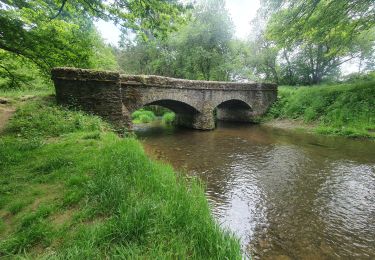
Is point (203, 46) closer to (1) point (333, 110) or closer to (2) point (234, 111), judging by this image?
(2) point (234, 111)

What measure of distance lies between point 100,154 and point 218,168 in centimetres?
340

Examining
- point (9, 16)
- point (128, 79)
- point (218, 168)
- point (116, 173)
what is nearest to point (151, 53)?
point (128, 79)

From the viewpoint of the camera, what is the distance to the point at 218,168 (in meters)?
6.05

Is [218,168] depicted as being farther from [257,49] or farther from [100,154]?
[257,49]

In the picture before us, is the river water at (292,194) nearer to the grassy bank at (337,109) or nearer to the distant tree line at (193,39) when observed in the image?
the grassy bank at (337,109)

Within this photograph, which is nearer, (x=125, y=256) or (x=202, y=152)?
(x=125, y=256)

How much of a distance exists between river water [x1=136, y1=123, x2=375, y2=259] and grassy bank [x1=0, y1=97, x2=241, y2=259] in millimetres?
855

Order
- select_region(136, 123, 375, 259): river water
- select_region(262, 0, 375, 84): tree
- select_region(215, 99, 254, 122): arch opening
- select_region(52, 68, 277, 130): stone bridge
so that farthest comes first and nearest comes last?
select_region(215, 99, 254, 122): arch opening → select_region(262, 0, 375, 84): tree → select_region(52, 68, 277, 130): stone bridge → select_region(136, 123, 375, 259): river water

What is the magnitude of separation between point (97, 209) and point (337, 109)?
13441 millimetres

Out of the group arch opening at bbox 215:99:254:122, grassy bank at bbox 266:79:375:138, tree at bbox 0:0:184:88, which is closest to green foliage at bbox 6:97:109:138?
tree at bbox 0:0:184:88

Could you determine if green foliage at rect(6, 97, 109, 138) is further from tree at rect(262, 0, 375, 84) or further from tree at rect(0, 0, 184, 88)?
tree at rect(262, 0, 375, 84)

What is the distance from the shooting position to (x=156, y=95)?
10.9m

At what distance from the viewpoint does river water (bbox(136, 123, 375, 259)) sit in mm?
2902

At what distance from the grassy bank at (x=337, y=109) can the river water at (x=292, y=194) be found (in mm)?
2070
